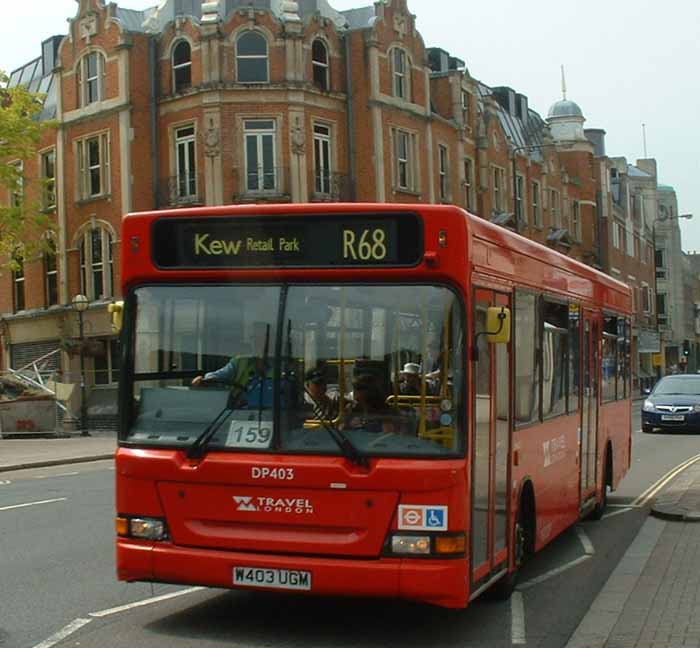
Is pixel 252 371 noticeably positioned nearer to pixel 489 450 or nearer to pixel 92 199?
pixel 489 450

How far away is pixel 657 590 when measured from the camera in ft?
27.6

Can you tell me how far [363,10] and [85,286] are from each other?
46.3ft

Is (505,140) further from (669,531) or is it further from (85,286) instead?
(669,531)

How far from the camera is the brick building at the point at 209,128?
38719 millimetres

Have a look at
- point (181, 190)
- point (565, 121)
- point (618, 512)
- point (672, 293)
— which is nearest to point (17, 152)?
point (181, 190)

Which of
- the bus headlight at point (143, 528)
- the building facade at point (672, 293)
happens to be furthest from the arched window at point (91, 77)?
the building facade at point (672, 293)

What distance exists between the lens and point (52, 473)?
22125 mm

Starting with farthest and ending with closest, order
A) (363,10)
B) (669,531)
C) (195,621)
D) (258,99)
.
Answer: (363,10)
(258,99)
(669,531)
(195,621)

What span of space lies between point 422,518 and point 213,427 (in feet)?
4.55

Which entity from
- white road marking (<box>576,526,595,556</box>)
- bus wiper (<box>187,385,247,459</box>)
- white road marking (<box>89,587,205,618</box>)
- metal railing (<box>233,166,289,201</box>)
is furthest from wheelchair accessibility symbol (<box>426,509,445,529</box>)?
metal railing (<box>233,166,289,201</box>)

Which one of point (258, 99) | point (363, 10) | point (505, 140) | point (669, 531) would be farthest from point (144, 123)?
point (669, 531)

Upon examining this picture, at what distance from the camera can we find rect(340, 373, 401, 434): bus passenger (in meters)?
7.00

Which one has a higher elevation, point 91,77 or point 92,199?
point 91,77

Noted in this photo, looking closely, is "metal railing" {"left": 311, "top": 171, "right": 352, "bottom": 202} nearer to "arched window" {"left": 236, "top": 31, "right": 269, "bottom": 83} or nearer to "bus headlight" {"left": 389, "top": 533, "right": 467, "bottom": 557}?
"arched window" {"left": 236, "top": 31, "right": 269, "bottom": 83}
